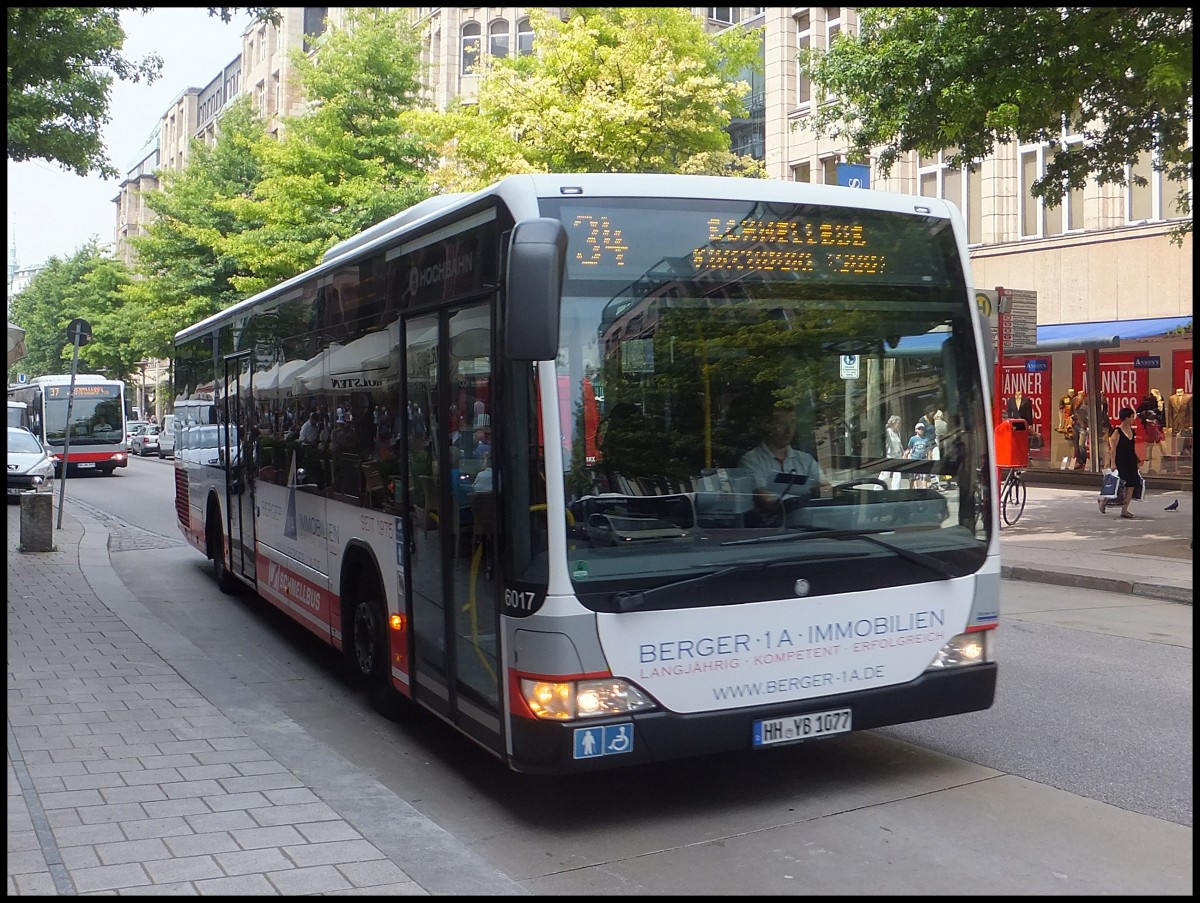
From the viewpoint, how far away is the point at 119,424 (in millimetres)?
38781

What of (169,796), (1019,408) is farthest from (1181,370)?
(169,796)

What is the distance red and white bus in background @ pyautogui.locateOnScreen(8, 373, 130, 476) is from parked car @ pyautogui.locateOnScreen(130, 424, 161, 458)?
1502 cm

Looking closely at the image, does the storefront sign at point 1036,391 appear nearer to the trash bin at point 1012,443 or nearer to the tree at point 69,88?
the trash bin at point 1012,443

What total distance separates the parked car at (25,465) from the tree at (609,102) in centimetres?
1102

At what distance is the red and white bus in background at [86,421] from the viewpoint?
38.2 meters

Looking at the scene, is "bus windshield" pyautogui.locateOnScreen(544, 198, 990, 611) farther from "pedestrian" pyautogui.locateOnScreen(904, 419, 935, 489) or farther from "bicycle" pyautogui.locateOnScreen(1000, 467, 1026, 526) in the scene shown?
"bicycle" pyautogui.locateOnScreen(1000, 467, 1026, 526)

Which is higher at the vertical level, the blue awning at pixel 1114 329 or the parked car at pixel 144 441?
the blue awning at pixel 1114 329

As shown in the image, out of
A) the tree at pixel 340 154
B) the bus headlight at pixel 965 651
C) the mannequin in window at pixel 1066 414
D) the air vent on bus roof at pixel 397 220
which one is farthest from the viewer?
the tree at pixel 340 154

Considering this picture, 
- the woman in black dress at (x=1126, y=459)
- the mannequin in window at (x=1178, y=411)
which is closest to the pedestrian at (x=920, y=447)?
the woman in black dress at (x=1126, y=459)

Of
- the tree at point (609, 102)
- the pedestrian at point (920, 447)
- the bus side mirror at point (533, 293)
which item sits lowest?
the pedestrian at point (920, 447)

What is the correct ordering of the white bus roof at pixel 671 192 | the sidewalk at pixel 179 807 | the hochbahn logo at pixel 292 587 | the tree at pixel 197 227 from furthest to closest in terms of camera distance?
1. the tree at pixel 197 227
2. the hochbahn logo at pixel 292 587
3. the white bus roof at pixel 671 192
4. the sidewalk at pixel 179 807

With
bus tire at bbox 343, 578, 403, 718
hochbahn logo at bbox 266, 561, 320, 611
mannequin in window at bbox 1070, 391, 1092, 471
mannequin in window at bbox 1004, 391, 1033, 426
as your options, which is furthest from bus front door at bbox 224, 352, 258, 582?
mannequin in window at bbox 1004, 391, 1033, 426

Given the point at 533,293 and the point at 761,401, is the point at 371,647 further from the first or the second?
the point at 533,293

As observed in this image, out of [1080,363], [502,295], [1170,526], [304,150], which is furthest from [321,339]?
[304,150]
